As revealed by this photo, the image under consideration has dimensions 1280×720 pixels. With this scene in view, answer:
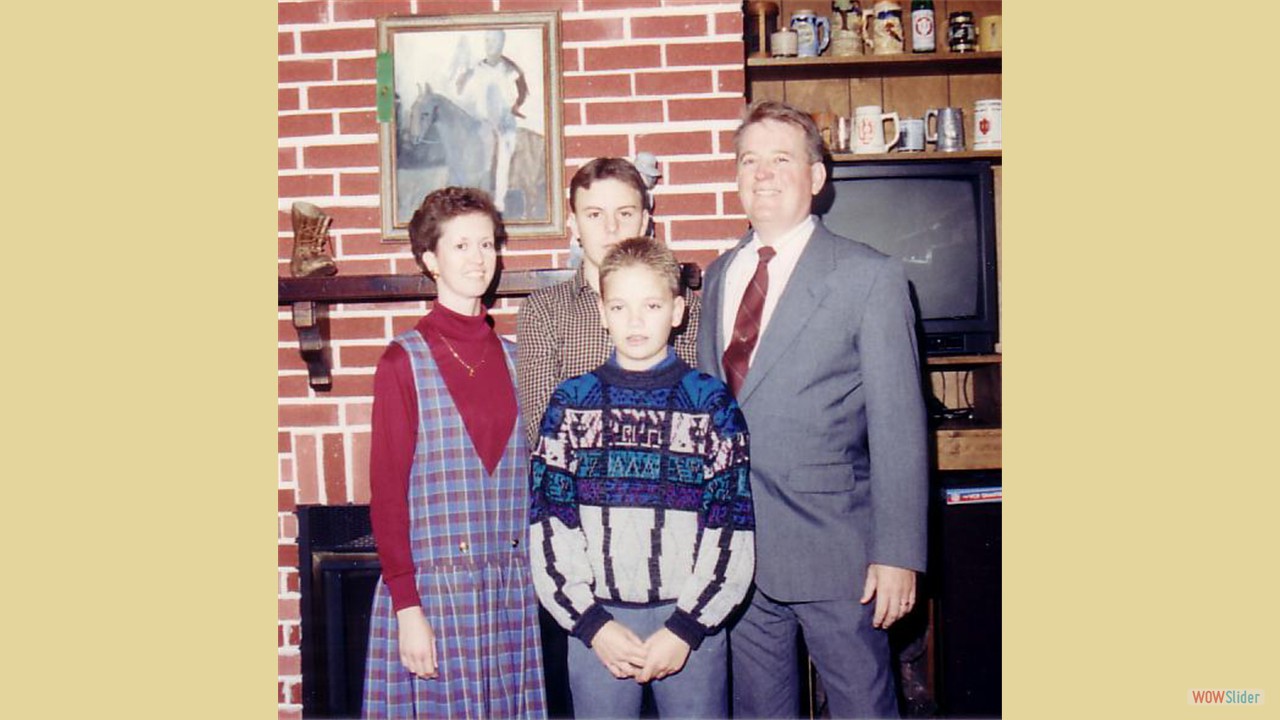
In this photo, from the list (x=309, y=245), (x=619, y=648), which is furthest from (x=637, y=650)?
(x=309, y=245)

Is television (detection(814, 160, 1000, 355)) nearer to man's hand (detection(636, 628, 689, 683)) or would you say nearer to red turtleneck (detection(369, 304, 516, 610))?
red turtleneck (detection(369, 304, 516, 610))

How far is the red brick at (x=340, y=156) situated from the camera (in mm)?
2154

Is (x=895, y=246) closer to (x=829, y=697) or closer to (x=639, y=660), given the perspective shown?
(x=829, y=697)

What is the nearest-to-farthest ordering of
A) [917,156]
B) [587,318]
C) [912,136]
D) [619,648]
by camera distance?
[619,648], [587,318], [917,156], [912,136]

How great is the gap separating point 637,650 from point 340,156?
1.42 m

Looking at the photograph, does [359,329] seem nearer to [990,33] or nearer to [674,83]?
[674,83]

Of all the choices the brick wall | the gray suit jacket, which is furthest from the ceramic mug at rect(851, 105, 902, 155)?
the gray suit jacket

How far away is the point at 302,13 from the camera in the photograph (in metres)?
2.14

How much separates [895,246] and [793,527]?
1274 mm

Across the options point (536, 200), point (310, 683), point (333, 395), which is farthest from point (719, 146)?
point (310, 683)

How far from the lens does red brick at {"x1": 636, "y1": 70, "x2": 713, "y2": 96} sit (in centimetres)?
212

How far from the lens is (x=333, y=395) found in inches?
85.7

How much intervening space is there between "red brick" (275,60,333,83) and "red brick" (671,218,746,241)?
0.94 meters

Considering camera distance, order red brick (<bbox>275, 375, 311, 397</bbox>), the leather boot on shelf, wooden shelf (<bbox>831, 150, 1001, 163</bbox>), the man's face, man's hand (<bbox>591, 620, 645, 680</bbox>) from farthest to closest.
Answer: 1. wooden shelf (<bbox>831, 150, 1001, 163</bbox>)
2. red brick (<bbox>275, 375, 311, 397</bbox>)
3. the leather boot on shelf
4. the man's face
5. man's hand (<bbox>591, 620, 645, 680</bbox>)
